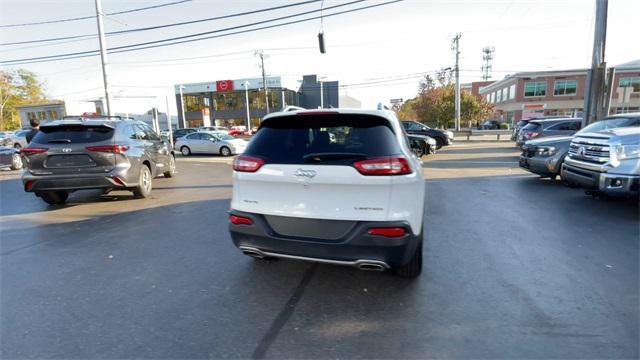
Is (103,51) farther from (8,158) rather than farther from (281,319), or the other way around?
(281,319)

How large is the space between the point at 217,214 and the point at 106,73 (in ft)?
51.8

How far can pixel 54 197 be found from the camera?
7.36 metres

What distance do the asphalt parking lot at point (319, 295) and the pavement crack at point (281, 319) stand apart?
0.04 feet

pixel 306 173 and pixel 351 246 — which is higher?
pixel 306 173

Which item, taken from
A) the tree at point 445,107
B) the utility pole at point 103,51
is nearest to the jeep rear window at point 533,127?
the utility pole at point 103,51

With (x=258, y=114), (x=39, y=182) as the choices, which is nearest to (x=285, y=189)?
(x=39, y=182)

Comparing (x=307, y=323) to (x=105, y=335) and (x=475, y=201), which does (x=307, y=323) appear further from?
(x=475, y=201)

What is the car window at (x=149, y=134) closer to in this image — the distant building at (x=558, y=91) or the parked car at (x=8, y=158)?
the parked car at (x=8, y=158)

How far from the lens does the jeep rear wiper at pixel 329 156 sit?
2.90 meters

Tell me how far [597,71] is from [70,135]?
51.6 feet

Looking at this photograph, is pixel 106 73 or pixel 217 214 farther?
pixel 106 73

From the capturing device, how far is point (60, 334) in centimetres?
277

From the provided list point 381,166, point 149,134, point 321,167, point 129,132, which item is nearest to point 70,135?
point 129,132

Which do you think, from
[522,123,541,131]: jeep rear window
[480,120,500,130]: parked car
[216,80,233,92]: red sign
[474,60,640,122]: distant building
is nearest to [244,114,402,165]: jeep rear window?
[522,123,541,131]: jeep rear window
